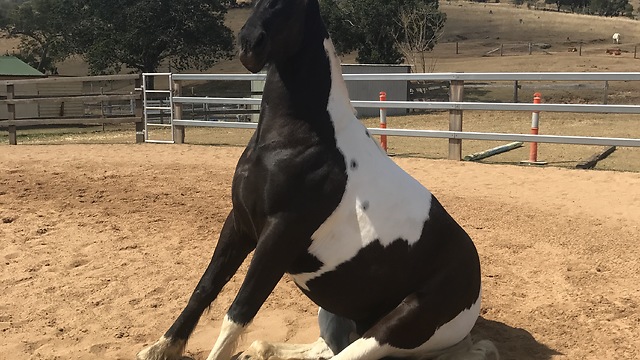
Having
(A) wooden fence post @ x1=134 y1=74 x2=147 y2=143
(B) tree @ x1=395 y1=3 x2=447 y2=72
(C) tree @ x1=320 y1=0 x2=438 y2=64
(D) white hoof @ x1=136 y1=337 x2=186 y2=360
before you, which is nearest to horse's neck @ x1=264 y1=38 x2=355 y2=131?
(D) white hoof @ x1=136 y1=337 x2=186 y2=360

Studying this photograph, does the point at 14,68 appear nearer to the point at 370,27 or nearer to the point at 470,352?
the point at 370,27

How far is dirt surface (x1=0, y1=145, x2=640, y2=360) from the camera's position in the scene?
3359 millimetres

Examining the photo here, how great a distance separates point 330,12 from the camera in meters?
37.0

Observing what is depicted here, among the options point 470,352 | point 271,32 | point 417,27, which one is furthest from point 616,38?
point 271,32

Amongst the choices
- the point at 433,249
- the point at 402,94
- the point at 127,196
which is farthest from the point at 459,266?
the point at 402,94

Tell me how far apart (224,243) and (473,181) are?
5.52m

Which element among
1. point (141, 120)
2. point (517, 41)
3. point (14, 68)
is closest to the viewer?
point (141, 120)

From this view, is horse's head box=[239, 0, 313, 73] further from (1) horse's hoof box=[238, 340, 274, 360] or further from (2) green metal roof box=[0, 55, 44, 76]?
(2) green metal roof box=[0, 55, 44, 76]

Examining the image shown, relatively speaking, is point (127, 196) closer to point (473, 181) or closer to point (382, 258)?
point (473, 181)

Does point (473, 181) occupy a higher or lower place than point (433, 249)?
lower

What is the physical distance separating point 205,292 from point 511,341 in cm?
167

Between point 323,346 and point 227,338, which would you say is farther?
point 323,346

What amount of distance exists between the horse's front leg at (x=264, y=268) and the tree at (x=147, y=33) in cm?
3302

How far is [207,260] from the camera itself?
4.63 metres
